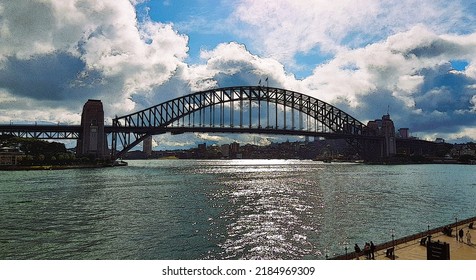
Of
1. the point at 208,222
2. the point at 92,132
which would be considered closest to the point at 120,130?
the point at 92,132

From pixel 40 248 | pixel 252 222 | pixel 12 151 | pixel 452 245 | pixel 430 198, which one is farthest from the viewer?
pixel 12 151

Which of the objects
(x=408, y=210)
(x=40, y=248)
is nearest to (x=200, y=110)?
(x=408, y=210)

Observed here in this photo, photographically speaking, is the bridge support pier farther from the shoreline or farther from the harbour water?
the harbour water

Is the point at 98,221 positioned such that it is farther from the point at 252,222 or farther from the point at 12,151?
the point at 12,151

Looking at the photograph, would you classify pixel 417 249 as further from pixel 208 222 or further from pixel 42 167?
pixel 42 167

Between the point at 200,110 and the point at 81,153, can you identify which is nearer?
the point at 81,153

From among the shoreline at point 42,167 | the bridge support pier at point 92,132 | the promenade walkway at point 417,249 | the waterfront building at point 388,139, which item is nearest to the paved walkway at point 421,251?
the promenade walkway at point 417,249

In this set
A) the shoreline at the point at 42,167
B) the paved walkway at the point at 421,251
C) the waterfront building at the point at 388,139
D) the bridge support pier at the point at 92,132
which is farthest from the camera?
the waterfront building at the point at 388,139

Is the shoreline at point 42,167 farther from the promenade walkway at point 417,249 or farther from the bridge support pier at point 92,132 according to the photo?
the promenade walkway at point 417,249
